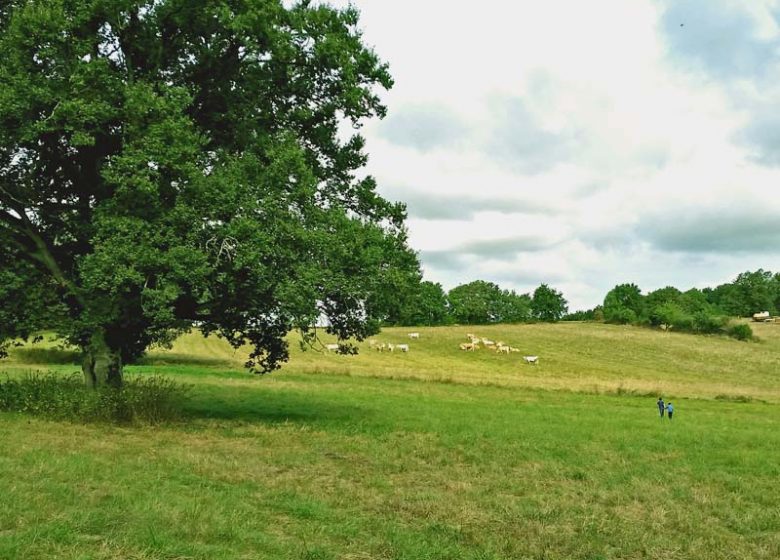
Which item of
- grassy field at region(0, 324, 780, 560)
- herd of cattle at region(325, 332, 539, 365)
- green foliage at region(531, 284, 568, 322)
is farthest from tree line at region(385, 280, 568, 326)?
grassy field at region(0, 324, 780, 560)

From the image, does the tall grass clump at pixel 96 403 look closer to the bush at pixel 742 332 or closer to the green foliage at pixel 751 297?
the bush at pixel 742 332

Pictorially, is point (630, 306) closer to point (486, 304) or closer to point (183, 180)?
point (486, 304)

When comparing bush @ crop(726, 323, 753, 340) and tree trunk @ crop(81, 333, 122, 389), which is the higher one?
bush @ crop(726, 323, 753, 340)

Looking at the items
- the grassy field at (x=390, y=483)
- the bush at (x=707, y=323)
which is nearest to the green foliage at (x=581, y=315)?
the bush at (x=707, y=323)

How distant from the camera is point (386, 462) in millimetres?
16781

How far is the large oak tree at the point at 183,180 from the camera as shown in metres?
18.8

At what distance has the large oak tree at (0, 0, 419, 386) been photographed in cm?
1875

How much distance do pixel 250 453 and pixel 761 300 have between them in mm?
176816

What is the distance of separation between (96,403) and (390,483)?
11.6 m

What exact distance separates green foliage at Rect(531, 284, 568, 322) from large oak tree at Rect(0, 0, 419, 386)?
16708 cm

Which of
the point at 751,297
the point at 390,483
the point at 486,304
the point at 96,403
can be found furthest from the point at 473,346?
the point at 751,297

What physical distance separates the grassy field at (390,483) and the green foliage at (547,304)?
501 ft

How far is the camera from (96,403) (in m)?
20.6

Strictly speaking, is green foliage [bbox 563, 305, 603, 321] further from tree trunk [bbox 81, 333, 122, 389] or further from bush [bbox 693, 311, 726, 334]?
tree trunk [bbox 81, 333, 122, 389]
